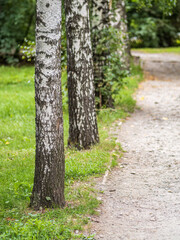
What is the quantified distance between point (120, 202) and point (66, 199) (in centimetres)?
74

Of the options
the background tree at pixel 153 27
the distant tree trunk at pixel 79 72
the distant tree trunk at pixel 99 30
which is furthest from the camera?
the background tree at pixel 153 27

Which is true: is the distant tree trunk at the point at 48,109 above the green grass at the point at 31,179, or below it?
above

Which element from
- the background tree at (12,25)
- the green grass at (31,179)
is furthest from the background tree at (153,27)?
the green grass at (31,179)

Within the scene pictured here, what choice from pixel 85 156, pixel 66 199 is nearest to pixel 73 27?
pixel 85 156

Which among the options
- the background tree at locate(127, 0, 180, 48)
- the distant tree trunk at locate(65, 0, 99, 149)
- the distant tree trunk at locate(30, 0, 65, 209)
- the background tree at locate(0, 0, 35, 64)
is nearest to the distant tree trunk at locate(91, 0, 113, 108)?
the distant tree trunk at locate(65, 0, 99, 149)

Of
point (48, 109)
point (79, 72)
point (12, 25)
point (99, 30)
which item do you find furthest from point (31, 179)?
point (12, 25)

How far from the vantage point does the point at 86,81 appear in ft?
23.6

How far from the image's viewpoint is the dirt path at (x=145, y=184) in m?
4.52

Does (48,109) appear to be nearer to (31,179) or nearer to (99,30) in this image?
(31,179)

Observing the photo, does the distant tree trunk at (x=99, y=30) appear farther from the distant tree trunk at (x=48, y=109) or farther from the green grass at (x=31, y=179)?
the distant tree trunk at (x=48, y=109)

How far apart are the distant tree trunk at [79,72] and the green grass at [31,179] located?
0.43m

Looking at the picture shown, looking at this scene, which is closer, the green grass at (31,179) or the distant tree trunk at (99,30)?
the green grass at (31,179)

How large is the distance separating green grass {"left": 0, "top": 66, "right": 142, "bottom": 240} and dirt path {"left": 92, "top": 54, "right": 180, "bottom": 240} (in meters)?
0.25

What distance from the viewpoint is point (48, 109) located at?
4.69 m
